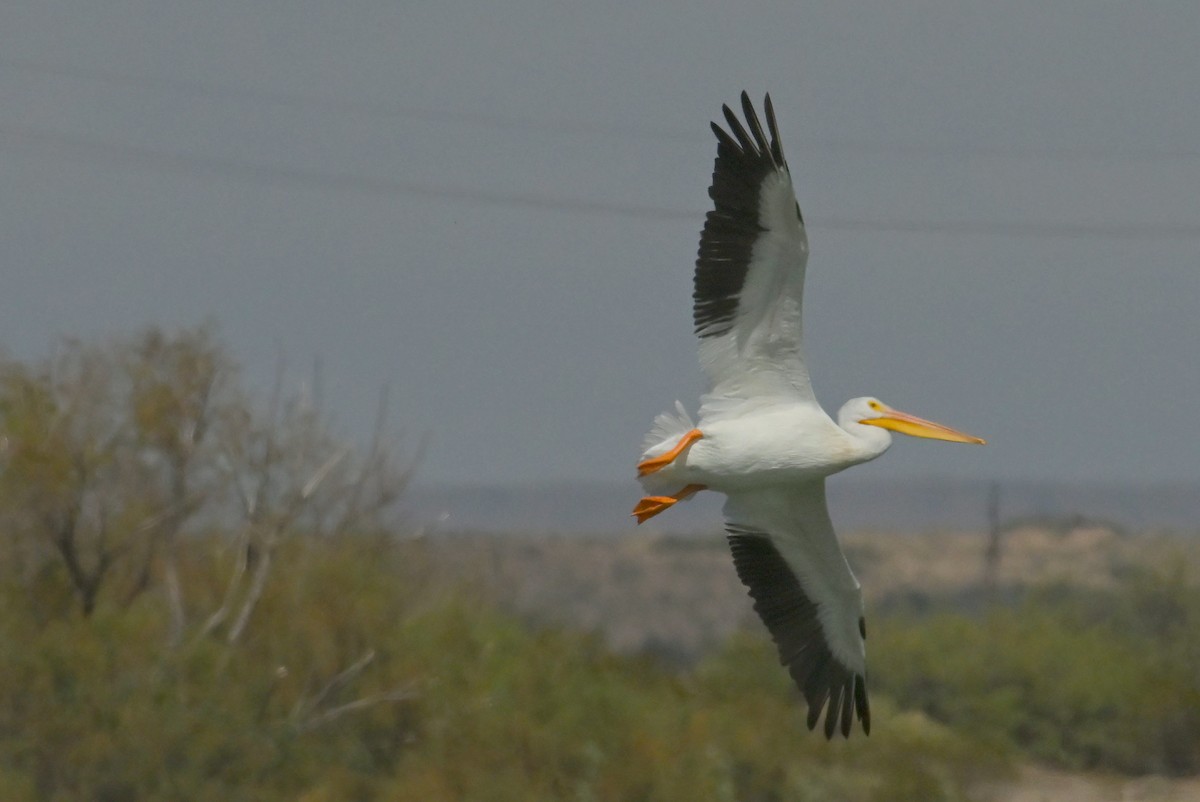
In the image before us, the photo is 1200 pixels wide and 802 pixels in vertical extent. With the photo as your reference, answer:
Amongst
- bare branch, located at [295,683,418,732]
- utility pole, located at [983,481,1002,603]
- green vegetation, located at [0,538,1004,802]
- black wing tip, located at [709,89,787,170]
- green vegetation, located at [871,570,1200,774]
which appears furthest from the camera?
utility pole, located at [983,481,1002,603]

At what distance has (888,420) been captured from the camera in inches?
455

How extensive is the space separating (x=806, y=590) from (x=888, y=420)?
1087 mm

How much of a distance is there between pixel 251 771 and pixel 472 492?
4117cm

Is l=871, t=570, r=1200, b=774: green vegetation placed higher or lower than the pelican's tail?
lower

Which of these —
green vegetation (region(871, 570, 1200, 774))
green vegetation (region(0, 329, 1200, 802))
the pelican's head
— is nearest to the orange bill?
the pelican's head

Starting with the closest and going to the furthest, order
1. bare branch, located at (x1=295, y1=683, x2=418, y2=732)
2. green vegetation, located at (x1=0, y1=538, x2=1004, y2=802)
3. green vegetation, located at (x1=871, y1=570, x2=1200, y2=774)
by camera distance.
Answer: green vegetation, located at (x1=0, y1=538, x2=1004, y2=802) → bare branch, located at (x1=295, y1=683, x2=418, y2=732) → green vegetation, located at (x1=871, y1=570, x2=1200, y2=774)

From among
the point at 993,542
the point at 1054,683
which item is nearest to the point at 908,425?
the point at 1054,683

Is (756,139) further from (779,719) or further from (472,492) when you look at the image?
(472,492)

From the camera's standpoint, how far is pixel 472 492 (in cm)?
6262

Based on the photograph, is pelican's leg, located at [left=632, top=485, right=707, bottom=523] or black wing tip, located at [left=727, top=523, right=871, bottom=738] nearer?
pelican's leg, located at [left=632, top=485, right=707, bottom=523]

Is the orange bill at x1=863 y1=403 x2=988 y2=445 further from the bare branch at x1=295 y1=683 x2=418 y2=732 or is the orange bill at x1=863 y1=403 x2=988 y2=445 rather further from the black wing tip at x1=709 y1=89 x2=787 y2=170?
the bare branch at x1=295 y1=683 x2=418 y2=732

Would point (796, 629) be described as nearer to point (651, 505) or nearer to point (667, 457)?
point (651, 505)

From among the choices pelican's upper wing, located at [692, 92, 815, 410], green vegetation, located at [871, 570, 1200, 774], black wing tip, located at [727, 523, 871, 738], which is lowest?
green vegetation, located at [871, 570, 1200, 774]

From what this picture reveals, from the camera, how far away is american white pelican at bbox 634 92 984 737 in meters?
10.6
